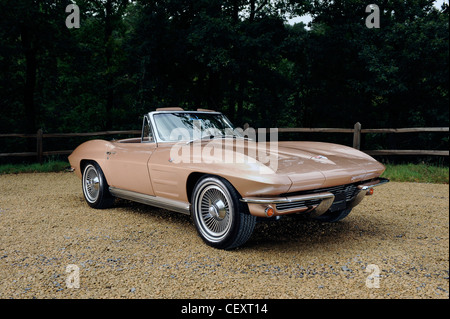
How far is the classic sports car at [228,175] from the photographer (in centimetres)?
310

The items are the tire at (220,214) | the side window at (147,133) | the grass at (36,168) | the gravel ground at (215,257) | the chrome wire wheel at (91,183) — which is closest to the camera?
the gravel ground at (215,257)

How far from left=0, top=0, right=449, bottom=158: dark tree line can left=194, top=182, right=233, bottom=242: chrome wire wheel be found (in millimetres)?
11757

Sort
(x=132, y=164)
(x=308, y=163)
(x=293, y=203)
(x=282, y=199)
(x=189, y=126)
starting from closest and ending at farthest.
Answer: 1. (x=282, y=199)
2. (x=293, y=203)
3. (x=308, y=163)
4. (x=132, y=164)
5. (x=189, y=126)

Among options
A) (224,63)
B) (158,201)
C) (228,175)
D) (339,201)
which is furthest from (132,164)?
(224,63)

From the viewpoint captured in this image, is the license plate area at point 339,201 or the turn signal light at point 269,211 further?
the license plate area at point 339,201

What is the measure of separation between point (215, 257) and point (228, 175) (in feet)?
2.53

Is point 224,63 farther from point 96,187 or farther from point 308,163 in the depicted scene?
point 308,163

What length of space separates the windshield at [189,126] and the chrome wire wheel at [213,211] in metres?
1.03

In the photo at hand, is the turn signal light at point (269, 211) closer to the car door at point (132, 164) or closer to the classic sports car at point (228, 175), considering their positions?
the classic sports car at point (228, 175)

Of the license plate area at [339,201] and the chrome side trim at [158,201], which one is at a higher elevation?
the license plate area at [339,201]

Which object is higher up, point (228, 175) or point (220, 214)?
point (228, 175)

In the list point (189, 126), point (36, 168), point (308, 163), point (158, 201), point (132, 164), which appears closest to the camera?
point (308, 163)

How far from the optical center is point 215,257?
3.34 meters

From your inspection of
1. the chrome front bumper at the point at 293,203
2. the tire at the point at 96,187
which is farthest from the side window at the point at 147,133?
the chrome front bumper at the point at 293,203
